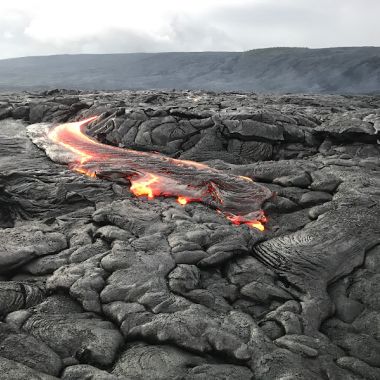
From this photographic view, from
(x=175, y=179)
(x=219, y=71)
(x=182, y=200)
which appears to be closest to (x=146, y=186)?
(x=175, y=179)

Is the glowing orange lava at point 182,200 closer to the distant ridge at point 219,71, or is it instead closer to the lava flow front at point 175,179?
the lava flow front at point 175,179

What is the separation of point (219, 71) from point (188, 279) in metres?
111

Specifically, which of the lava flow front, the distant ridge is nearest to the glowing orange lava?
the lava flow front

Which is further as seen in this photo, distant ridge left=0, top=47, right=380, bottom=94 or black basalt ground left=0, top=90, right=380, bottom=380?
distant ridge left=0, top=47, right=380, bottom=94

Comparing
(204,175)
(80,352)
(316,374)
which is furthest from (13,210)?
(316,374)

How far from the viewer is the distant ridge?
87438 mm

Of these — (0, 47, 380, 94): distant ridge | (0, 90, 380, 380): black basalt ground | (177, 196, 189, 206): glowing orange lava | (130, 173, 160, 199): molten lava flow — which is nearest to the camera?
(0, 90, 380, 380): black basalt ground

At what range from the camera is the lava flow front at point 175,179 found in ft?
37.8

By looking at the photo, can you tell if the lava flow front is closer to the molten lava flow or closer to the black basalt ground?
the molten lava flow

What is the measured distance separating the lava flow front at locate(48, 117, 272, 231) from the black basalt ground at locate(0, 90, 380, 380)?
0.45 metres

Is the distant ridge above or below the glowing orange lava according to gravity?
above

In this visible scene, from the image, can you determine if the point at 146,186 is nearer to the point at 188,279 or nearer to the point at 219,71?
the point at 188,279

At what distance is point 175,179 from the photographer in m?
13.3

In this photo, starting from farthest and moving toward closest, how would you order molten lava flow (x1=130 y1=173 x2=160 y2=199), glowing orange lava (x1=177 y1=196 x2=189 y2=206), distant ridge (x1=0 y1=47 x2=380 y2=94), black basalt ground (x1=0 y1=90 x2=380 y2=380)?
distant ridge (x1=0 y1=47 x2=380 y2=94)
molten lava flow (x1=130 y1=173 x2=160 y2=199)
glowing orange lava (x1=177 y1=196 x2=189 y2=206)
black basalt ground (x1=0 y1=90 x2=380 y2=380)
